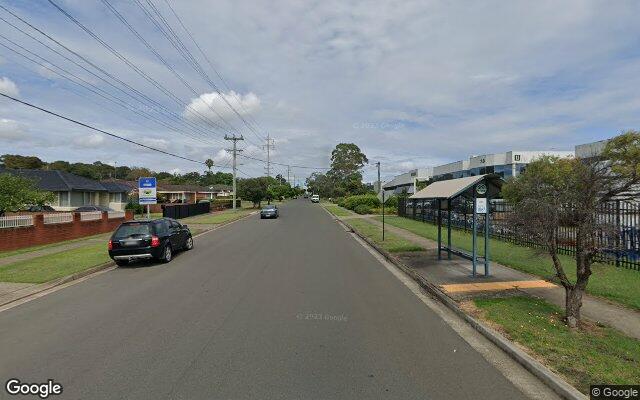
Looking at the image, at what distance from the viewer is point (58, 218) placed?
20500mm

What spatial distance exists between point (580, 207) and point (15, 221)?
2008cm

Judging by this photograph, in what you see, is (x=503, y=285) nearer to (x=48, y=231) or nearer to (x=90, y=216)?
(x=48, y=231)

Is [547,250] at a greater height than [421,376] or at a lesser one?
greater

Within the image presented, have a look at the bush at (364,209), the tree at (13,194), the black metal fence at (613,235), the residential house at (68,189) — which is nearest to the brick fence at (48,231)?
the tree at (13,194)

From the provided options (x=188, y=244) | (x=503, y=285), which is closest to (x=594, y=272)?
(x=503, y=285)

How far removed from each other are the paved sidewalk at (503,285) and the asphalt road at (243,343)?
1214mm

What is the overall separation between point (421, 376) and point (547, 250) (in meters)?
3.49

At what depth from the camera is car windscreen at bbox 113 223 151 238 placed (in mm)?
13281

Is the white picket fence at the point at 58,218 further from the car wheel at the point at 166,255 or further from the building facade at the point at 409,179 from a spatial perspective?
the building facade at the point at 409,179

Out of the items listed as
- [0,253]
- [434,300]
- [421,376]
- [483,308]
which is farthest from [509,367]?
[0,253]

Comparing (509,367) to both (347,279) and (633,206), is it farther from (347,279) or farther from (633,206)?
(633,206)

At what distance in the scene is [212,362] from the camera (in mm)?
5129

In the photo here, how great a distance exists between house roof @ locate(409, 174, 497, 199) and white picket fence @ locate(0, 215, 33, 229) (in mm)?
16131

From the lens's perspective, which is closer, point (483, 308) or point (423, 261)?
point (483, 308)
